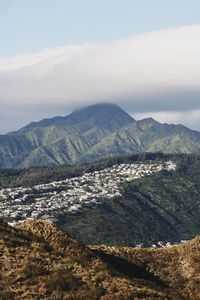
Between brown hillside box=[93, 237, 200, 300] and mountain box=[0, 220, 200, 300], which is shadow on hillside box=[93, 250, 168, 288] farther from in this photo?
brown hillside box=[93, 237, 200, 300]

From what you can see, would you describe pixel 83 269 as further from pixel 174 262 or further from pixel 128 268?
pixel 174 262

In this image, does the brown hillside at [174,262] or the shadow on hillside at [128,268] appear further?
the brown hillside at [174,262]

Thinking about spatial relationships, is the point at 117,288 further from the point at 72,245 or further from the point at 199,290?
the point at 199,290

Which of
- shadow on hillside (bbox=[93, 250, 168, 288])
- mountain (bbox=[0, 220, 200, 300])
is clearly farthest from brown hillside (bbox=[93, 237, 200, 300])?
shadow on hillside (bbox=[93, 250, 168, 288])

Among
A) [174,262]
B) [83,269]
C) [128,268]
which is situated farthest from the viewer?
[174,262]

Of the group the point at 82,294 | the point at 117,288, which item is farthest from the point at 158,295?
the point at 82,294

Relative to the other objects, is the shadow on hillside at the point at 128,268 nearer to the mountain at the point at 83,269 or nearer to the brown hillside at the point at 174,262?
the mountain at the point at 83,269

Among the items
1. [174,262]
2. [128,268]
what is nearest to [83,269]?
[128,268]

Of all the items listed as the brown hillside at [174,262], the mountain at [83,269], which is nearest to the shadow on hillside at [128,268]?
the mountain at [83,269]

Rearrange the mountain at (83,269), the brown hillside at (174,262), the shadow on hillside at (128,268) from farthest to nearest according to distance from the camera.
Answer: the brown hillside at (174,262), the shadow on hillside at (128,268), the mountain at (83,269)
